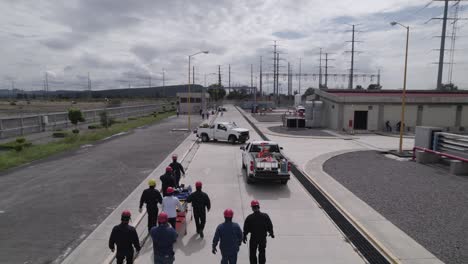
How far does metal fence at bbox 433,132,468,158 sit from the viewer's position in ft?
54.4

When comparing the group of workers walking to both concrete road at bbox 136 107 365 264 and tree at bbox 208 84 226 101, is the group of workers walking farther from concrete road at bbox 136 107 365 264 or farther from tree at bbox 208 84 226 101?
tree at bbox 208 84 226 101

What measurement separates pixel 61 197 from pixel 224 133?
50.7 feet

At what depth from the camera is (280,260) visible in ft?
24.0

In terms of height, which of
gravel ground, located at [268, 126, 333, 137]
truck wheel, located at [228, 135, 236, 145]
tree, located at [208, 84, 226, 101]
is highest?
tree, located at [208, 84, 226, 101]

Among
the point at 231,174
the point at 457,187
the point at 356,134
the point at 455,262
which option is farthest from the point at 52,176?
the point at 356,134

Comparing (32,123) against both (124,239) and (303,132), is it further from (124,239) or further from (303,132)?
(124,239)

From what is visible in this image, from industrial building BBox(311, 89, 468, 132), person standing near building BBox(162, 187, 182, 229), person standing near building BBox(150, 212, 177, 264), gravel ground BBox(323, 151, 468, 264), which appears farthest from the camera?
industrial building BBox(311, 89, 468, 132)

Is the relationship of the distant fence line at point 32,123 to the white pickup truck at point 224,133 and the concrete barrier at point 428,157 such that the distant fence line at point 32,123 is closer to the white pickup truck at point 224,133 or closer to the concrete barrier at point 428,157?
the white pickup truck at point 224,133

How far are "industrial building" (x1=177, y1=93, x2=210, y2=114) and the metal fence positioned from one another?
53.3 metres

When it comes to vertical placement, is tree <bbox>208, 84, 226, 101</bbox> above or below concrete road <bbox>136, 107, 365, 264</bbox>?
above

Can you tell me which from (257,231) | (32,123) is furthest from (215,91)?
(257,231)

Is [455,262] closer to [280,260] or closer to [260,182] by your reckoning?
[280,260]

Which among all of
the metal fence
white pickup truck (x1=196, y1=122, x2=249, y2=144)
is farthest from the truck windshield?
white pickup truck (x1=196, y1=122, x2=249, y2=144)

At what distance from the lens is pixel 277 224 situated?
9.41 m
